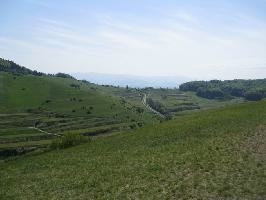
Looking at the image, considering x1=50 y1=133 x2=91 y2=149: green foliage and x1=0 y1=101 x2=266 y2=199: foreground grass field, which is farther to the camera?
x1=50 y1=133 x2=91 y2=149: green foliage

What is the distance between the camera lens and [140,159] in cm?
5300

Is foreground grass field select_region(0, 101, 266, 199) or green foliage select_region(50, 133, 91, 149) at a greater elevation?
foreground grass field select_region(0, 101, 266, 199)

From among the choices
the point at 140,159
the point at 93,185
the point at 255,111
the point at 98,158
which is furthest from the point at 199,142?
the point at 255,111

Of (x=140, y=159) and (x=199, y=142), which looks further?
(x=199, y=142)

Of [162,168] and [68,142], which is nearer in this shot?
[162,168]

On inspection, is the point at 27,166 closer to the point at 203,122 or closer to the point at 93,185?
the point at 93,185

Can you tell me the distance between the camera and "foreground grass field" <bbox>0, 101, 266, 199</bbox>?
37594 millimetres

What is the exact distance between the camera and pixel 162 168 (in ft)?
151

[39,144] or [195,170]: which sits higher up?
[195,170]

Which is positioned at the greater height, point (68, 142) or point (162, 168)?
point (162, 168)

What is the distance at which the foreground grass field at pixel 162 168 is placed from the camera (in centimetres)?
3759

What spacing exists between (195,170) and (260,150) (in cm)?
967

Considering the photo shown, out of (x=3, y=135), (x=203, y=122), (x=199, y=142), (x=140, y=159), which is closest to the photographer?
(x=140, y=159)

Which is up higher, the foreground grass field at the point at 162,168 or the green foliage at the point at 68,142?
the foreground grass field at the point at 162,168
